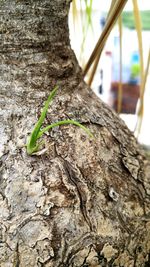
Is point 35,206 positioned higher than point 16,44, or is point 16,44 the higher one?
point 16,44

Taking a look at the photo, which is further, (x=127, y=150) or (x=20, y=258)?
(x=127, y=150)

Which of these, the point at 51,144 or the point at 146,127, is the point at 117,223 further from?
the point at 146,127

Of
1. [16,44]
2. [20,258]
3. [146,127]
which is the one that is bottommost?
[146,127]

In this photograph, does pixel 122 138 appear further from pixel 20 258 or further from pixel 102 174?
pixel 20 258

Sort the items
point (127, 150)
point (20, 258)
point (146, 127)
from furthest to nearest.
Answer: point (146, 127)
point (127, 150)
point (20, 258)

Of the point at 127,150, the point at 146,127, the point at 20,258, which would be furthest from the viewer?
the point at 146,127

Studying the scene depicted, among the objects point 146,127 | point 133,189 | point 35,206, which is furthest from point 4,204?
point 146,127

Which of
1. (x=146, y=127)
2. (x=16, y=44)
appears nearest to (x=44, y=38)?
(x=16, y=44)
